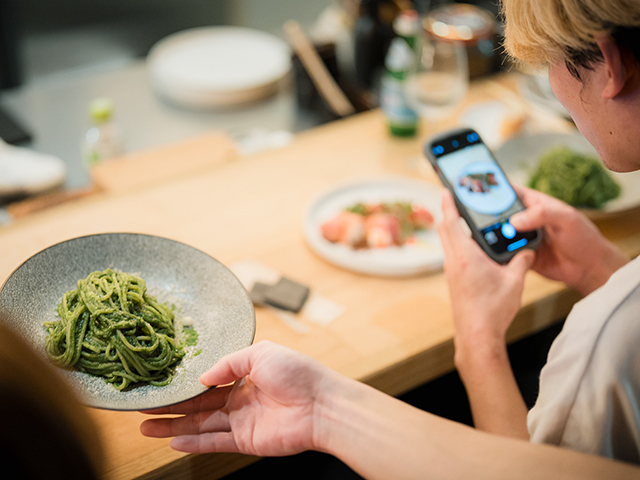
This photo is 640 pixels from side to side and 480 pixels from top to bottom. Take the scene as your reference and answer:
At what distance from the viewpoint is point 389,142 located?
1.75 metres

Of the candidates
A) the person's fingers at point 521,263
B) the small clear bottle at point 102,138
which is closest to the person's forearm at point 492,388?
the person's fingers at point 521,263

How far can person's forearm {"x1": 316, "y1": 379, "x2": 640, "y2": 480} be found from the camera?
716 millimetres

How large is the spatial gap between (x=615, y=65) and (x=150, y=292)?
770 millimetres

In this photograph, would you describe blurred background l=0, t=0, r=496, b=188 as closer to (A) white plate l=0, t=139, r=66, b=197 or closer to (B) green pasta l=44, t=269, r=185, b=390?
(A) white plate l=0, t=139, r=66, b=197

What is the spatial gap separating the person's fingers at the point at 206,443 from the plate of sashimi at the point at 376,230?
1.65 ft

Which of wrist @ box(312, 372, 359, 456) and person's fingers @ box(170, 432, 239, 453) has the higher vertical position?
wrist @ box(312, 372, 359, 456)

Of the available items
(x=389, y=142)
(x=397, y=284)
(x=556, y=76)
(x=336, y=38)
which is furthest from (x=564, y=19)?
(x=336, y=38)

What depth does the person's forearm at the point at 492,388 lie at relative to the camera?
100cm

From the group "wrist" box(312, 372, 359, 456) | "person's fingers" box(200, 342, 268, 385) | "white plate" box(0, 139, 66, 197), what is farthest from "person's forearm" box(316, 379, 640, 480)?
"white plate" box(0, 139, 66, 197)

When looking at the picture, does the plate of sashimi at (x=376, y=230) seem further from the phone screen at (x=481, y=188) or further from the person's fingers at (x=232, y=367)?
the person's fingers at (x=232, y=367)

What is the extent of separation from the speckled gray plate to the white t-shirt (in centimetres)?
44

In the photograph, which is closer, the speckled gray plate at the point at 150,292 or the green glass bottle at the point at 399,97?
the speckled gray plate at the point at 150,292

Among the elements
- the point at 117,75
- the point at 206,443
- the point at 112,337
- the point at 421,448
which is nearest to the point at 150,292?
the point at 112,337

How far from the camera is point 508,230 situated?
1.18 m
